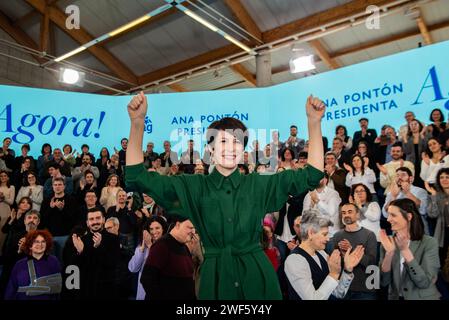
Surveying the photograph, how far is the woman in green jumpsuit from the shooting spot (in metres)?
1.70

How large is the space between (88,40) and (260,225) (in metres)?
10.9

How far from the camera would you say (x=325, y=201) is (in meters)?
5.95

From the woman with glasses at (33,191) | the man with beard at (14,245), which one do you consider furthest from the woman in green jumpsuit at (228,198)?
the woman with glasses at (33,191)

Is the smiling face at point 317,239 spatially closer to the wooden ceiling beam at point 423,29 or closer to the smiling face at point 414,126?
the smiling face at point 414,126

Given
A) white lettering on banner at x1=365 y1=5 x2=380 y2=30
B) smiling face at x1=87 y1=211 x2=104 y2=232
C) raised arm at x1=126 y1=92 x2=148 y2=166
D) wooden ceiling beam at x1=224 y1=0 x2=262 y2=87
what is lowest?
smiling face at x1=87 y1=211 x2=104 y2=232

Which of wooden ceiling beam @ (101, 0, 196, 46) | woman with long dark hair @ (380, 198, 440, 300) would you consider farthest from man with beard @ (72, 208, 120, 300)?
wooden ceiling beam @ (101, 0, 196, 46)

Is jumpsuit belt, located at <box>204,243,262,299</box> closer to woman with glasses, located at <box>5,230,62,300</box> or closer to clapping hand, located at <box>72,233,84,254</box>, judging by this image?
woman with glasses, located at <box>5,230,62,300</box>

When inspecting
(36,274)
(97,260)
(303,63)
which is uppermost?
(303,63)

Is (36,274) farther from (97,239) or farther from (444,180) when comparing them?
(444,180)

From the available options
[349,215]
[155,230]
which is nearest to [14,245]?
[155,230]

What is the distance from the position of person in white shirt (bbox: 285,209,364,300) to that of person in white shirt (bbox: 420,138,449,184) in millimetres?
2023

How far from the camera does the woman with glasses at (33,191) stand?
7.05 metres
